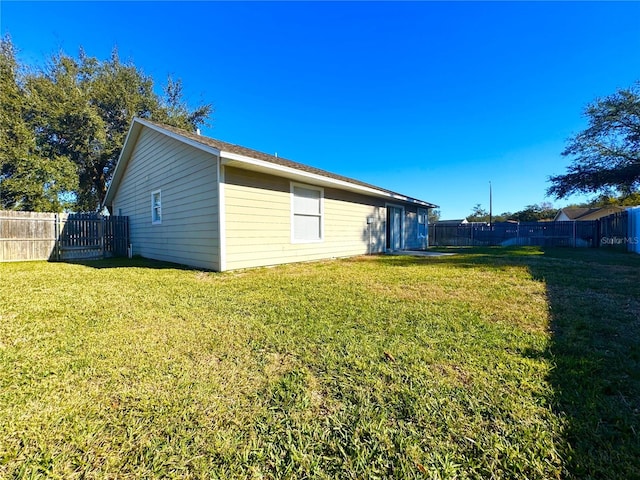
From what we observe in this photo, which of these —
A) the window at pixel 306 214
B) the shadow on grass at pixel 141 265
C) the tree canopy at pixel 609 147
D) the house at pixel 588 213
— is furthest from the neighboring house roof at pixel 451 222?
the shadow on grass at pixel 141 265

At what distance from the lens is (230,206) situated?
628 centimetres

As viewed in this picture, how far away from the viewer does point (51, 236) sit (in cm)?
915

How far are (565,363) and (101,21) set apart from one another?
17.9 meters

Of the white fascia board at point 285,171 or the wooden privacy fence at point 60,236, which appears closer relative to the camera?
the white fascia board at point 285,171

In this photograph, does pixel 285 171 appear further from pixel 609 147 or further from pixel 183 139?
pixel 609 147

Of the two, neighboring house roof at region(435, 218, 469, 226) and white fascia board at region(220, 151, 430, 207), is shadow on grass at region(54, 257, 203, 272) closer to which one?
white fascia board at region(220, 151, 430, 207)

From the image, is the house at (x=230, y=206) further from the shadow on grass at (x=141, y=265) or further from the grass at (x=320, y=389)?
the grass at (x=320, y=389)

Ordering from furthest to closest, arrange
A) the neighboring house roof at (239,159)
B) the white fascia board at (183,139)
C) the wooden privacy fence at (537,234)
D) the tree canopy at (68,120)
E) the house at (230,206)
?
→ the wooden privacy fence at (537,234)
the tree canopy at (68,120)
the house at (230,206)
the neighboring house roof at (239,159)
the white fascia board at (183,139)

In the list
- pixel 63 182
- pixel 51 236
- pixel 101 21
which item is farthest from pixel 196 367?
pixel 63 182

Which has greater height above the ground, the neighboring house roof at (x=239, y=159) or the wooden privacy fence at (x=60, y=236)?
the neighboring house roof at (x=239, y=159)

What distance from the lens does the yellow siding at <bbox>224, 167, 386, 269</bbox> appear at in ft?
21.0

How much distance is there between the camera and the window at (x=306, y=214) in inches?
308

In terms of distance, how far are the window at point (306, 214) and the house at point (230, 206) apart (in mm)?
30

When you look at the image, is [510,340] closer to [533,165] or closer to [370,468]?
[370,468]
